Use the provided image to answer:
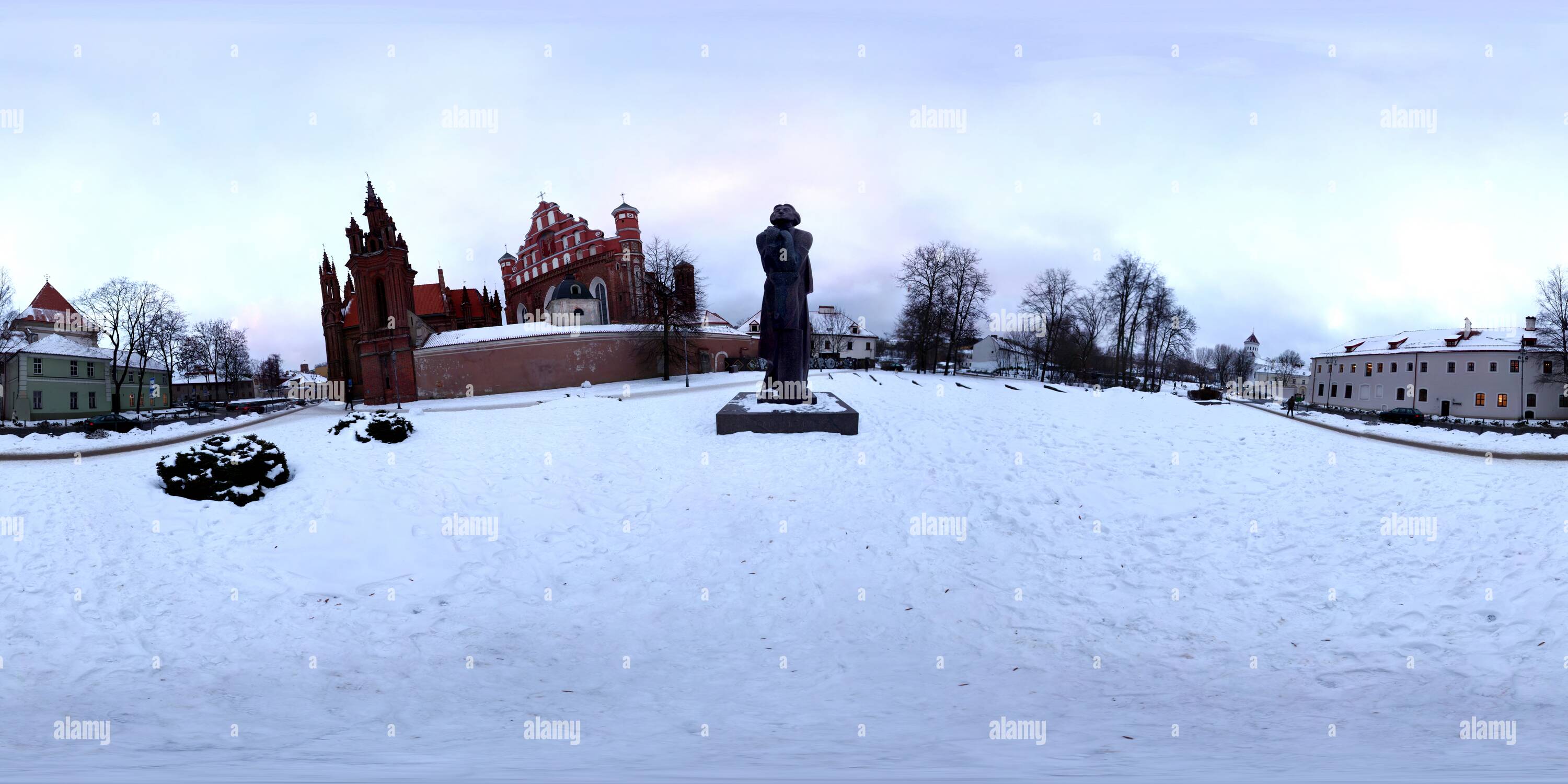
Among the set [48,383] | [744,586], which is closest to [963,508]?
[744,586]

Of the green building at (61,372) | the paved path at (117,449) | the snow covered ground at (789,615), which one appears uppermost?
the green building at (61,372)

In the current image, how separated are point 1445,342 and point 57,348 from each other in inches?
4018

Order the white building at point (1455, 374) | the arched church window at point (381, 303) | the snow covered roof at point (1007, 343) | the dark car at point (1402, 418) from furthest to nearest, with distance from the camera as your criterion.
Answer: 1. the snow covered roof at point (1007, 343)
2. the white building at point (1455, 374)
3. the arched church window at point (381, 303)
4. the dark car at point (1402, 418)

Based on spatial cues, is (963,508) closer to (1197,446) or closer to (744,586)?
(744,586)

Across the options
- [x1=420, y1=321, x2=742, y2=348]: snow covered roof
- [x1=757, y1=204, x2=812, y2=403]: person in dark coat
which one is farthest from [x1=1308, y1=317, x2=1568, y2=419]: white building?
[x1=420, y1=321, x2=742, y2=348]: snow covered roof

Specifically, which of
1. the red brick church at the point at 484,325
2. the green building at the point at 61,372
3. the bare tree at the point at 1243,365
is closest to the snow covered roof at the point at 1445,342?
the bare tree at the point at 1243,365

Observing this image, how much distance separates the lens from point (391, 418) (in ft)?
50.8

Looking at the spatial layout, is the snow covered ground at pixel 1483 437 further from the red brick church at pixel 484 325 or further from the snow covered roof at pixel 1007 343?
the snow covered roof at pixel 1007 343

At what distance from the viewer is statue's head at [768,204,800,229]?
50.6ft

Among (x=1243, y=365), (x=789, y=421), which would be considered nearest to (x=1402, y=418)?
(x=789, y=421)

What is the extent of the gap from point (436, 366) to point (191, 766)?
36349 mm

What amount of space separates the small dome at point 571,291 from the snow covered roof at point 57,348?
27366mm

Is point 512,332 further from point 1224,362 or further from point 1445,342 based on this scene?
point 1224,362

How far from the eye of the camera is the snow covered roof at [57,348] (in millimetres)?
35281
